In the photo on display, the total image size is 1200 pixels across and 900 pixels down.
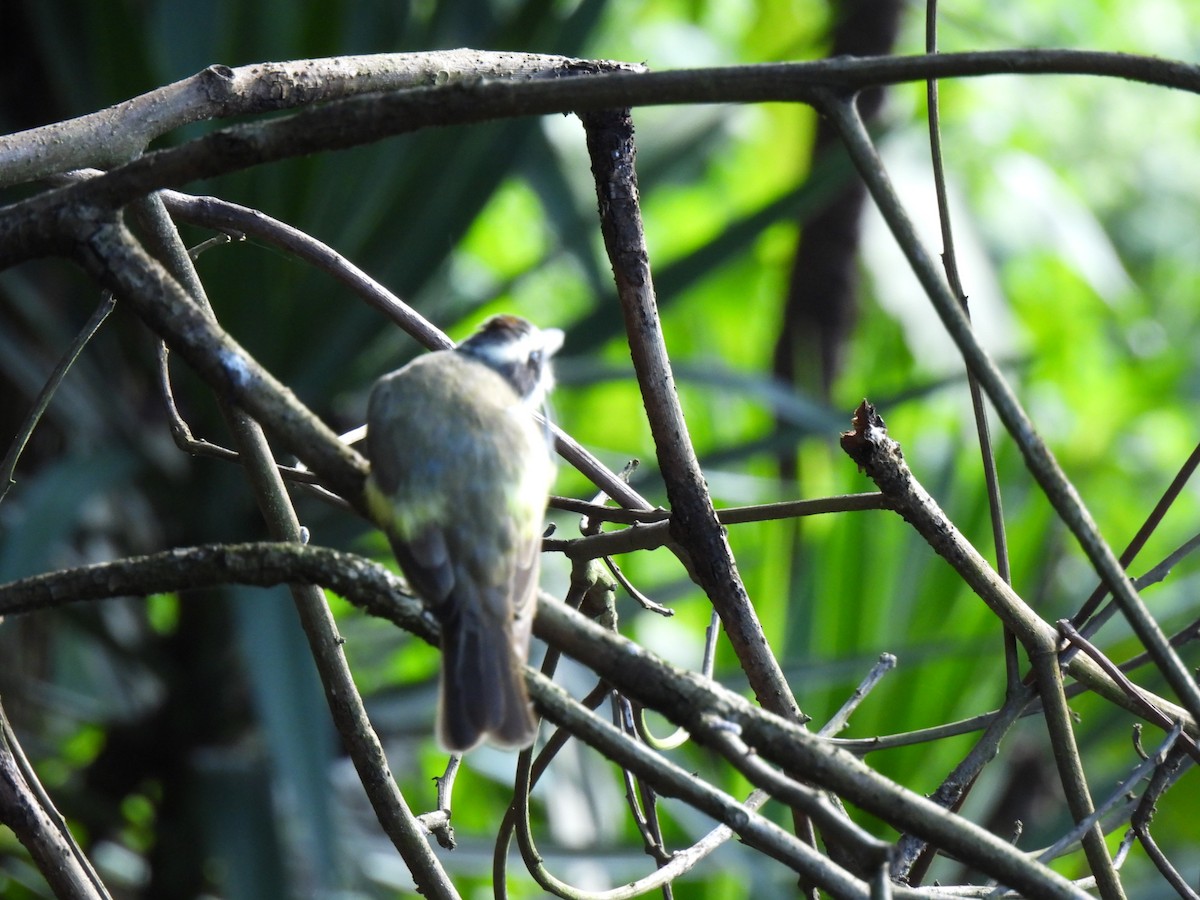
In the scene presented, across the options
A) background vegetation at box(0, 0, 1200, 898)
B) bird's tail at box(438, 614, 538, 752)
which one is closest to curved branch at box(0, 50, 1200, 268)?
bird's tail at box(438, 614, 538, 752)

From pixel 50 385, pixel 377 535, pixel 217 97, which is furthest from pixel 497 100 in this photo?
pixel 377 535

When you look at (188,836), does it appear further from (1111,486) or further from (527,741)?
(1111,486)

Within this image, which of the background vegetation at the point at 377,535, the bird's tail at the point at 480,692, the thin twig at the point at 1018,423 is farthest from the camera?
the background vegetation at the point at 377,535

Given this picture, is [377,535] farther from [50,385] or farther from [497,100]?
[497,100]

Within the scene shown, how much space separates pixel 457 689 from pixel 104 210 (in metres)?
0.52

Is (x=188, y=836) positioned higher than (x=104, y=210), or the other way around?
(x=188, y=836)

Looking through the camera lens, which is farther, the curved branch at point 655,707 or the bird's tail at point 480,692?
the bird's tail at point 480,692

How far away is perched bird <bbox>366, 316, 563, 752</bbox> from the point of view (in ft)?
3.83

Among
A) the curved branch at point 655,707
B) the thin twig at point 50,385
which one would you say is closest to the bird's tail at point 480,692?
the curved branch at point 655,707

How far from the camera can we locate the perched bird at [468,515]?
1167mm

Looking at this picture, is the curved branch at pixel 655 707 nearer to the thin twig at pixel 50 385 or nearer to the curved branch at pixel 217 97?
the thin twig at pixel 50 385

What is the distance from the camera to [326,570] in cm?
96

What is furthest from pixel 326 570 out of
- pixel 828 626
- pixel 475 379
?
pixel 828 626

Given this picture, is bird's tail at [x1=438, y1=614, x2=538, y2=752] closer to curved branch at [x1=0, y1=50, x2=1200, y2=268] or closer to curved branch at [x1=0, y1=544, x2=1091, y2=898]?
curved branch at [x1=0, y1=544, x2=1091, y2=898]
